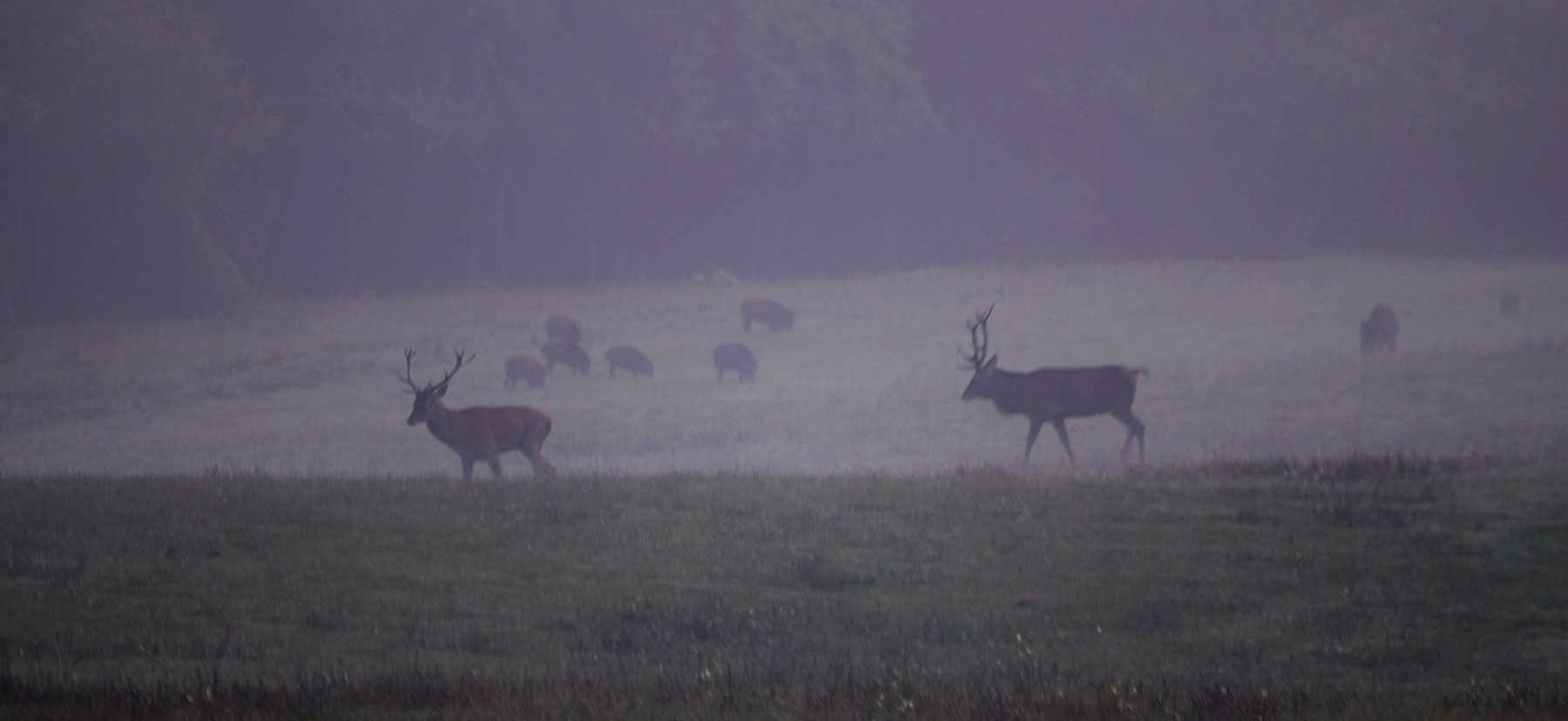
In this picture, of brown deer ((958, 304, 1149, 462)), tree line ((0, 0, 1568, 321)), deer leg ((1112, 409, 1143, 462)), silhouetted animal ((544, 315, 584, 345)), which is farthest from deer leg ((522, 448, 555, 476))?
tree line ((0, 0, 1568, 321))

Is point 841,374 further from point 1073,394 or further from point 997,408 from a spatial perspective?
point 1073,394

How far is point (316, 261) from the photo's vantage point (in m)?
59.8

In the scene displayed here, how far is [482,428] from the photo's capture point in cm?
1992

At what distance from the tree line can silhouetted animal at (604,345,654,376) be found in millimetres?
18013

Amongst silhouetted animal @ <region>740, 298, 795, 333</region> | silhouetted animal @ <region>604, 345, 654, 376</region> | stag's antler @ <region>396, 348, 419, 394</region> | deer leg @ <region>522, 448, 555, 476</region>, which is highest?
silhouetted animal @ <region>740, 298, 795, 333</region>

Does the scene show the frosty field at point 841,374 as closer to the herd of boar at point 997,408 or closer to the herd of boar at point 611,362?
the herd of boar at point 611,362

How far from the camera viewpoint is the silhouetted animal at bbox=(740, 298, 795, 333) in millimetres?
46250

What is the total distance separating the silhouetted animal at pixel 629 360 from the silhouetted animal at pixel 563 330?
4.40m

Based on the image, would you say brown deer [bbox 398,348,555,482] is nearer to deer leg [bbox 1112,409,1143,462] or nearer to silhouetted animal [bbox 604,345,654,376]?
deer leg [bbox 1112,409,1143,462]

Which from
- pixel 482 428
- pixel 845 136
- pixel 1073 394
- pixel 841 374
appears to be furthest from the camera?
pixel 845 136

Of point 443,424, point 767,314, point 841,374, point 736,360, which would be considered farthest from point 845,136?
point 443,424

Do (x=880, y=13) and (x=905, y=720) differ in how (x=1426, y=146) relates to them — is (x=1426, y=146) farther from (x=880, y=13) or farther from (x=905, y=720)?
(x=905, y=720)

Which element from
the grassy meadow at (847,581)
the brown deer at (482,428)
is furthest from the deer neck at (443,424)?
the grassy meadow at (847,581)

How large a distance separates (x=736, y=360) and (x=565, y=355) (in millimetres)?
4709
